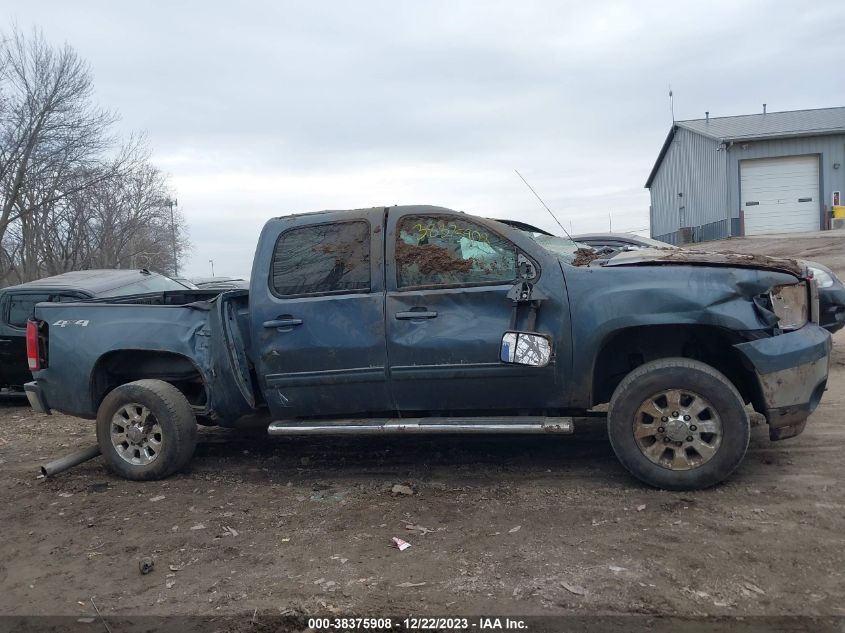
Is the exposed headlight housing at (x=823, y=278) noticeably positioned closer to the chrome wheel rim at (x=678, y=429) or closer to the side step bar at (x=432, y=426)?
the chrome wheel rim at (x=678, y=429)

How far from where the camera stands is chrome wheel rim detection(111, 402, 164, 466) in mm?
5422

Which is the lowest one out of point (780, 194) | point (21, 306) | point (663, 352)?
point (663, 352)

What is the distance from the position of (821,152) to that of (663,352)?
2326 cm

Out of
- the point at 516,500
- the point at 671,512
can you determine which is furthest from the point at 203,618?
the point at 671,512

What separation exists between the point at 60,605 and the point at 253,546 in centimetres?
100

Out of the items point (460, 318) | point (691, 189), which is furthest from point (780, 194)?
point (460, 318)

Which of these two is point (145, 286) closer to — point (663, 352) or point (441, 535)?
point (441, 535)

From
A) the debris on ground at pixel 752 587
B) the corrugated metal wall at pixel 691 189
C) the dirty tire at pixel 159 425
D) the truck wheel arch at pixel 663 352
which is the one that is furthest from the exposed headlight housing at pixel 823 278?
the corrugated metal wall at pixel 691 189

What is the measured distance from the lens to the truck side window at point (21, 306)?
8.87 meters

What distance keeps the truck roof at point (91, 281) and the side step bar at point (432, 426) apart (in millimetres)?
4993

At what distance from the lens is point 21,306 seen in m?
8.93

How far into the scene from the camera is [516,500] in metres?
4.50

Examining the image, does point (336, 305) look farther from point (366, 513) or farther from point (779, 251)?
point (779, 251)

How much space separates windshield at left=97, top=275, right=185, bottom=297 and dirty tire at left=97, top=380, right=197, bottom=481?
137 inches
